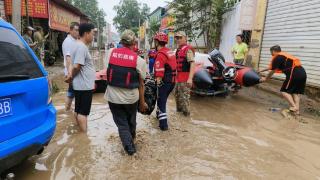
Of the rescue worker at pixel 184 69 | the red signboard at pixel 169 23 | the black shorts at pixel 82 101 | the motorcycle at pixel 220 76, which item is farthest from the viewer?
the red signboard at pixel 169 23

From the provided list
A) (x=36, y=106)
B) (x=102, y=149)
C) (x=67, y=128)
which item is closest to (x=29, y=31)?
(x=67, y=128)

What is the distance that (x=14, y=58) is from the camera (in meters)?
3.11

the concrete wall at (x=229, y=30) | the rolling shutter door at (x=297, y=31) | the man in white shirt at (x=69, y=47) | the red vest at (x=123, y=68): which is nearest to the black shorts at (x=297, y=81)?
the rolling shutter door at (x=297, y=31)

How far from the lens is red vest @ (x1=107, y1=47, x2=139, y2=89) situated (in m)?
4.00

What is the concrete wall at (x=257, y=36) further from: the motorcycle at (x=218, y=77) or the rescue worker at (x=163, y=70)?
the rescue worker at (x=163, y=70)

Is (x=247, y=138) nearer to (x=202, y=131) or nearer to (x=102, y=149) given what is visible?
(x=202, y=131)

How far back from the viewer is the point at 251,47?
41.6 ft

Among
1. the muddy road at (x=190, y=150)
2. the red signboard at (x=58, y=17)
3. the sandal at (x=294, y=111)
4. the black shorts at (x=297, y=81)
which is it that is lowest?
the muddy road at (x=190, y=150)

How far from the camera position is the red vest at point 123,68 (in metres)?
4.00

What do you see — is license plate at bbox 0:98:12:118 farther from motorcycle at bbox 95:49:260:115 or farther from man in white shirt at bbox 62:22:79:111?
motorcycle at bbox 95:49:260:115

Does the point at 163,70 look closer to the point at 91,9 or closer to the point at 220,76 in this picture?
the point at 220,76

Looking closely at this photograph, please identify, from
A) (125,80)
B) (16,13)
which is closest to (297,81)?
(125,80)

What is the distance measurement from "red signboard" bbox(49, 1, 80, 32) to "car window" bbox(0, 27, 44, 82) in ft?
49.4

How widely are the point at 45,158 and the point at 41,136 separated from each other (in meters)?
0.98
